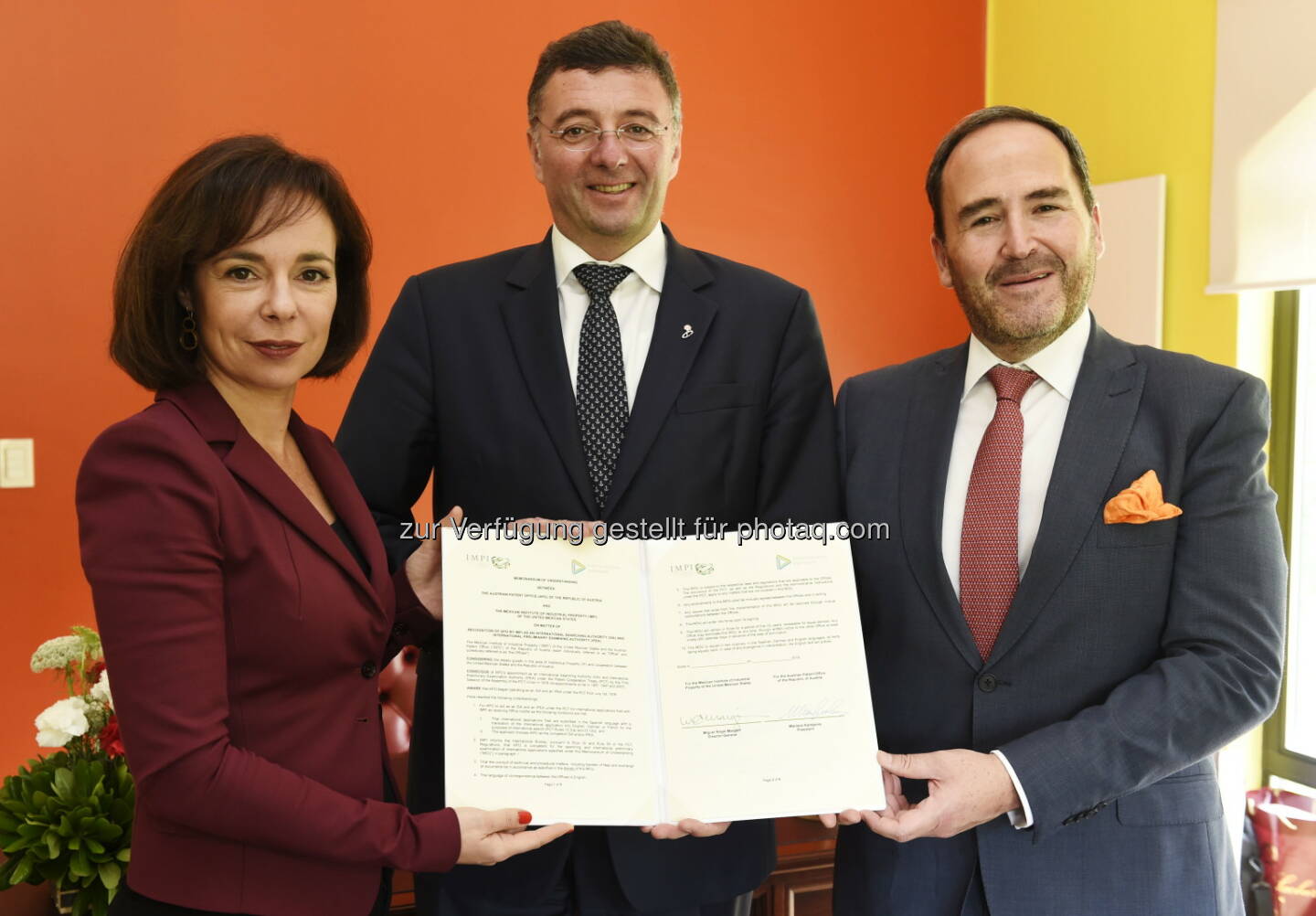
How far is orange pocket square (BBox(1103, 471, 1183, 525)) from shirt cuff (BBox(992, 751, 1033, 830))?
0.39 metres

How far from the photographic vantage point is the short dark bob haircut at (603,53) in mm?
1856

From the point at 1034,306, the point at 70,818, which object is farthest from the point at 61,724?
the point at 1034,306

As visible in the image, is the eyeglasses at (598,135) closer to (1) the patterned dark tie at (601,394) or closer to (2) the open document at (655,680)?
(1) the patterned dark tie at (601,394)

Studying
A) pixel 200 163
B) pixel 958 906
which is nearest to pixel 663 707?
pixel 958 906

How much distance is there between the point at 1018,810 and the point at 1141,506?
0.49 m

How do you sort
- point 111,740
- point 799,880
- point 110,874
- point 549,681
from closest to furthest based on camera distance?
point 549,681
point 110,874
point 111,740
point 799,880

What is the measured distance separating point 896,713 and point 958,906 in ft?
1.00

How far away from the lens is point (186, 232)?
4.49ft

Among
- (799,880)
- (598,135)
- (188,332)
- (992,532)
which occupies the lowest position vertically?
(799,880)

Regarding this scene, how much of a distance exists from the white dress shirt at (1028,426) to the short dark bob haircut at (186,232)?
3.62 ft

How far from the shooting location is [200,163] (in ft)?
4.60

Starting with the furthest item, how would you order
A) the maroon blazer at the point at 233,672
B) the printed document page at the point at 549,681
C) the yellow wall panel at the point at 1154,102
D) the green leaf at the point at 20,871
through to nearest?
1. the yellow wall panel at the point at 1154,102
2. the green leaf at the point at 20,871
3. the printed document page at the point at 549,681
4. the maroon blazer at the point at 233,672

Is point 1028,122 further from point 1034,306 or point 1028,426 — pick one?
point 1028,426

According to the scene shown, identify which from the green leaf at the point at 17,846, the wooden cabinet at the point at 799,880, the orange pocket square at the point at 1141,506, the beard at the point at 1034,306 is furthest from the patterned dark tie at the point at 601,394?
the green leaf at the point at 17,846
